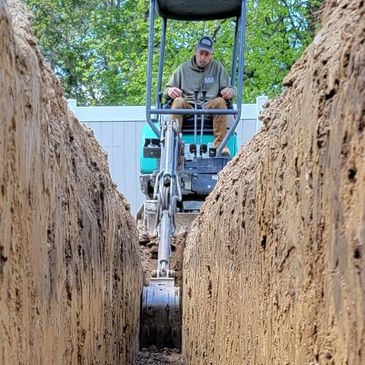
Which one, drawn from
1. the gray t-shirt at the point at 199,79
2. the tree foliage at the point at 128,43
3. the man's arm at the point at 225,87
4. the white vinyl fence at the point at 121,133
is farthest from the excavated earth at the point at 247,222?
the tree foliage at the point at 128,43

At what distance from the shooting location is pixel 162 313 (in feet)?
22.8

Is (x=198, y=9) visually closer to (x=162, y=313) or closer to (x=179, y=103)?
(x=179, y=103)

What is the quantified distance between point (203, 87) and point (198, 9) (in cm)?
73

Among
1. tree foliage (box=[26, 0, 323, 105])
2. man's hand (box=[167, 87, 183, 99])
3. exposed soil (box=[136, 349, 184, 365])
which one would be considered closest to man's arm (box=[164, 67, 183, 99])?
man's hand (box=[167, 87, 183, 99])

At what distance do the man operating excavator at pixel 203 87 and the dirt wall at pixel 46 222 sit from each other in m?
2.94

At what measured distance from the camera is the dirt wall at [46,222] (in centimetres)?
204

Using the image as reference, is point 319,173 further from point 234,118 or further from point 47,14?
point 47,14

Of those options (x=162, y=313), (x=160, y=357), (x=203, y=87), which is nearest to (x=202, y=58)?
(x=203, y=87)

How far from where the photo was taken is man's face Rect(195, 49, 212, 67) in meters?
8.00

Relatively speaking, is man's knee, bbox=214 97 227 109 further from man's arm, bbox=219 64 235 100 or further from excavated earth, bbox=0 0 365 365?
excavated earth, bbox=0 0 365 365

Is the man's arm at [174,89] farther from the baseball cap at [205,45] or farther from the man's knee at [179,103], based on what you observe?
the baseball cap at [205,45]

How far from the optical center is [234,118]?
7.60 metres

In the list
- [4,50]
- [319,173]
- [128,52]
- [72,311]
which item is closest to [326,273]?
[319,173]

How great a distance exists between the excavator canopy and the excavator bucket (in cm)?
252
